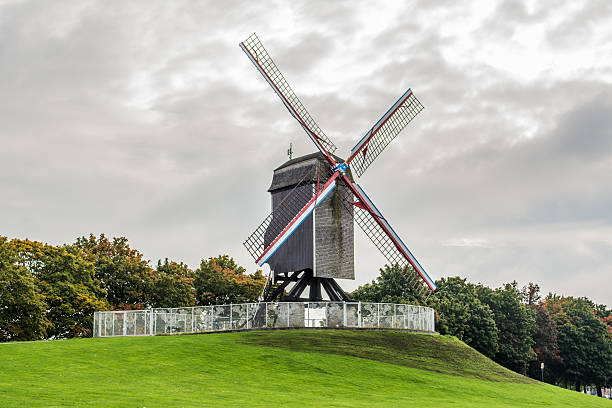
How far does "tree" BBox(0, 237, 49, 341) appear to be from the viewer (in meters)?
44.7

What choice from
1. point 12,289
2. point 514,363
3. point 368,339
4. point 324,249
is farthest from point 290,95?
point 514,363

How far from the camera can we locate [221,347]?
1241 inches

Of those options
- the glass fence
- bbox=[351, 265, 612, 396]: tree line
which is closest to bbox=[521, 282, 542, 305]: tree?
bbox=[351, 265, 612, 396]: tree line

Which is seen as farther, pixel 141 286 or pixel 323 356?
pixel 141 286

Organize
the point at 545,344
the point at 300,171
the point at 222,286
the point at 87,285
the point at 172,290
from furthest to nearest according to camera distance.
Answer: the point at 545,344
the point at 222,286
the point at 172,290
the point at 87,285
the point at 300,171

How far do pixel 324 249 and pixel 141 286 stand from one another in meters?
23.0

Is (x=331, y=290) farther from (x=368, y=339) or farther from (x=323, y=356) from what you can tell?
(x=323, y=356)

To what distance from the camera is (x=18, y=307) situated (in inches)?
1772

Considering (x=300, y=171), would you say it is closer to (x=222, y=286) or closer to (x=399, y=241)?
(x=399, y=241)

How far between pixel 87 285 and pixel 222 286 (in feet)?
39.7

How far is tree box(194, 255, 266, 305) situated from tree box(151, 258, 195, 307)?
1.47m

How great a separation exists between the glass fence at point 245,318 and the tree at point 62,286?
11927mm

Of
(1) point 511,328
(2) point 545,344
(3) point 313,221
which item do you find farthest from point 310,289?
(2) point 545,344

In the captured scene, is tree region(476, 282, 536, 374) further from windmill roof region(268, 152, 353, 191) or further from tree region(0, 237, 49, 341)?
tree region(0, 237, 49, 341)
